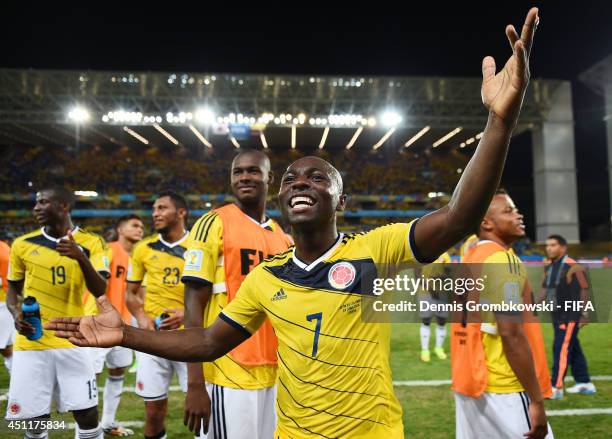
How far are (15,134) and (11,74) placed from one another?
9581 mm

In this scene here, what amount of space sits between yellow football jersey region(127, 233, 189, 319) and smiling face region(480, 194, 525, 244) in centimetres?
299

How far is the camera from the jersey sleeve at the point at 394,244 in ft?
6.46

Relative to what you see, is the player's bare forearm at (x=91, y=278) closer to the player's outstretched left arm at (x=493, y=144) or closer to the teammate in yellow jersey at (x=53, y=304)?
the teammate in yellow jersey at (x=53, y=304)

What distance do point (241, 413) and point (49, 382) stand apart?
2.29 meters

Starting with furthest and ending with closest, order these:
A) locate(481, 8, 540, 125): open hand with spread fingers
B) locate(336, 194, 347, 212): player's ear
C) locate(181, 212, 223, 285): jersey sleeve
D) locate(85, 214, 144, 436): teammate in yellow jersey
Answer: locate(85, 214, 144, 436): teammate in yellow jersey
locate(181, 212, 223, 285): jersey sleeve
locate(336, 194, 347, 212): player's ear
locate(481, 8, 540, 125): open hand with spread fingers

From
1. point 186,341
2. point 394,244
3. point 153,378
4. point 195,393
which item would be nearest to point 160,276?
point 153,378

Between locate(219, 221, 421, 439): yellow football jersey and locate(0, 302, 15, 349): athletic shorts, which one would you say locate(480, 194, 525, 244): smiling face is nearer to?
locate(219, 221, 421, 439): yellow football jersey

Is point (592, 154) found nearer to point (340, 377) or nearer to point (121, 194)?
point (121, 194)

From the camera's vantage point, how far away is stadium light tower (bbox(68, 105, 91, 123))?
28344 mm

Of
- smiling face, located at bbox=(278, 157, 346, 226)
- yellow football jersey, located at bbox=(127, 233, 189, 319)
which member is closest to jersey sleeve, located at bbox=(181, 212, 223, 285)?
smiling face, located at bbox=(278, 157, 346, 226)

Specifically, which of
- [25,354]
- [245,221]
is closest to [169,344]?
[245,221]

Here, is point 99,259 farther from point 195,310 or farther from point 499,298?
point 499,298

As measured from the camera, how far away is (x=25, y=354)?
14.1 ft

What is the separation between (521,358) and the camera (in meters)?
3.01
